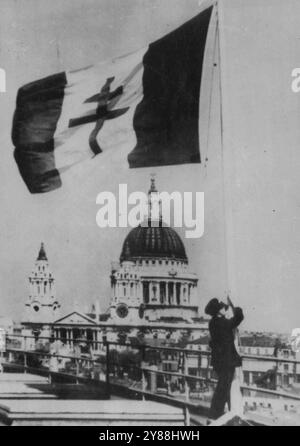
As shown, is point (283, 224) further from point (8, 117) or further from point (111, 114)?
point (8, 117)

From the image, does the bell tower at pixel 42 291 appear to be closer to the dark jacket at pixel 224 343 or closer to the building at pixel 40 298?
the building at pixel 40 298

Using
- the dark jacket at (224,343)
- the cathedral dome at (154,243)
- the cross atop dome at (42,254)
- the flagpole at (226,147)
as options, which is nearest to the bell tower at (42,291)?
the cross atop dome at (42,254)

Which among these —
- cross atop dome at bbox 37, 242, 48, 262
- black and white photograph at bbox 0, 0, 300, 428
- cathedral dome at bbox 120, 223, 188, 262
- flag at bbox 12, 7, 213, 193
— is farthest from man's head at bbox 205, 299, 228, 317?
A: cross atop dome at bbox 37, 242, 48, 262

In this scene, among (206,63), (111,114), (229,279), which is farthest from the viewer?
(206,63)

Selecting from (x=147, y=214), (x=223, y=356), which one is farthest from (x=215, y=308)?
(x=147, y=214)

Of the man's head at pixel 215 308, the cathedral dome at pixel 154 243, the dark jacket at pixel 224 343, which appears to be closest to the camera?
the dark jacket at pixel 224 343
